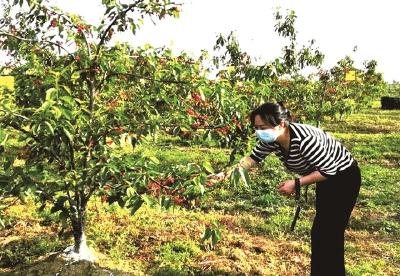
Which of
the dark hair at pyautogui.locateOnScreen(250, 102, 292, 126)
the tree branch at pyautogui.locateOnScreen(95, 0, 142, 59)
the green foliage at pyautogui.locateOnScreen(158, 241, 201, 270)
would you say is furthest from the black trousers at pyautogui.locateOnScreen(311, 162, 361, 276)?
the tree branch at pyautogui.locateOnScreen(95, 0, 142, 59)

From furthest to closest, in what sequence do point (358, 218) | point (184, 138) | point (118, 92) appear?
point (358, 218)
point (118, 92)
point (184, 138)

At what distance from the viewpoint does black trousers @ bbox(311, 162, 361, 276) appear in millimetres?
3982

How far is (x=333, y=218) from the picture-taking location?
13.3 ft

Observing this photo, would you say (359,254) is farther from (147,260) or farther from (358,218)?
(147,260)

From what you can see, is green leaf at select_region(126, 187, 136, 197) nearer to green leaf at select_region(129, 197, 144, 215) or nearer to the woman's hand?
green leaf at select_region(129, 197, 144, 215)

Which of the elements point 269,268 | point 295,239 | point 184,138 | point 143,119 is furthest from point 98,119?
point 295,239

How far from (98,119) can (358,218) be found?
4626 millimetres

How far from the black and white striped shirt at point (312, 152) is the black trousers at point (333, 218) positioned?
14 centimetres

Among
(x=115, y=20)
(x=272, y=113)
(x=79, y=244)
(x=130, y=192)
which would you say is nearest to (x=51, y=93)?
(x=130, y=192)

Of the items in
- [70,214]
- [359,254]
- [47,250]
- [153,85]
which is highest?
[153,85]

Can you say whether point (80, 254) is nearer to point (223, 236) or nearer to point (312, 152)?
point (223, 236)

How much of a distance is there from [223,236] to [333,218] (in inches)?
89.8

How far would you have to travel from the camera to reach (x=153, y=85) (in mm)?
4332

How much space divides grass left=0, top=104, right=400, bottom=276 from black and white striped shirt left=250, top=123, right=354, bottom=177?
1.07 metres
